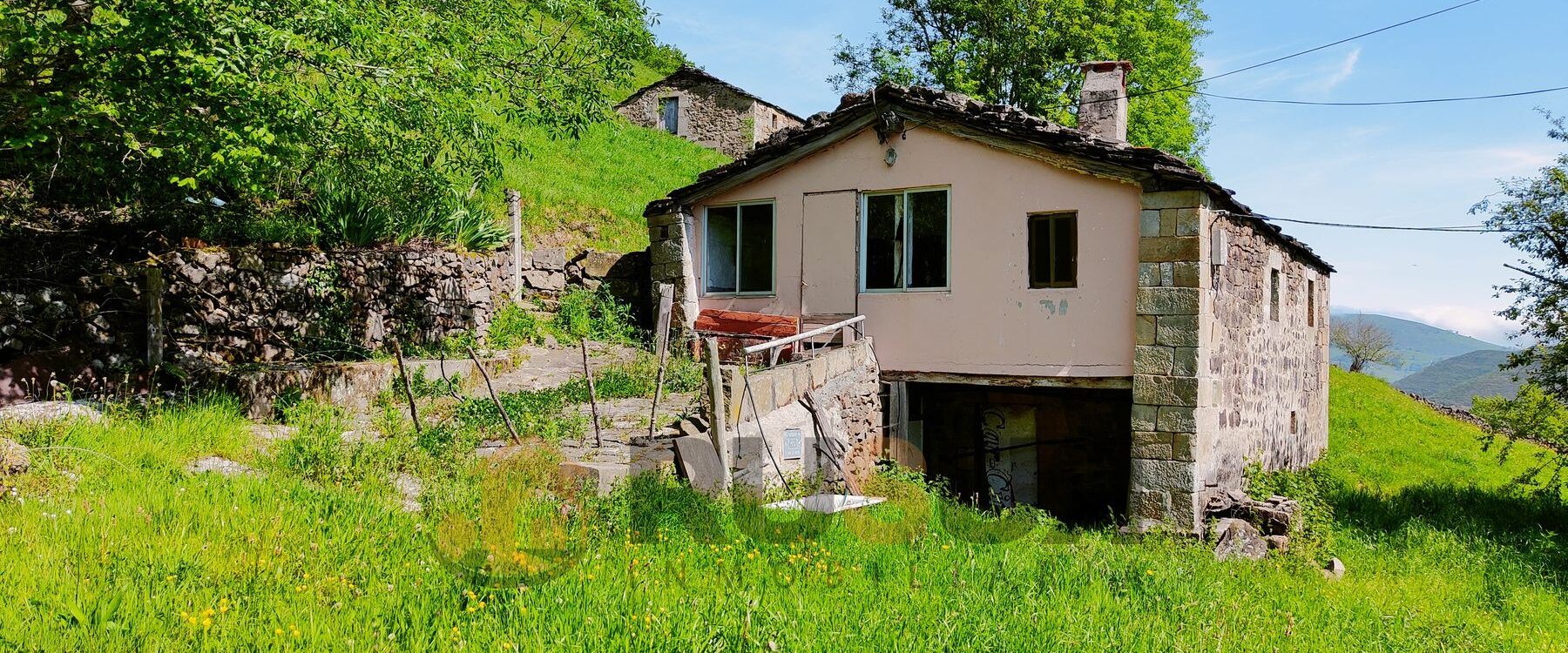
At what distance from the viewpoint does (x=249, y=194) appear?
12.0 metres

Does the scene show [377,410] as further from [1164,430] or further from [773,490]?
[1164,430]

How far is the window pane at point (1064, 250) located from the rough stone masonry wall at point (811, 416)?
2.52m

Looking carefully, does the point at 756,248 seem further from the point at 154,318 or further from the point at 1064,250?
the point at 154,318

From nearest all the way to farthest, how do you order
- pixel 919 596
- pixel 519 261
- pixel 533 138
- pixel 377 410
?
pixel 919 596 < pixel 377 410 < pixel 519 261 < pixel 533 138

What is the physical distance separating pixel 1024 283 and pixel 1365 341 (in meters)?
38.5

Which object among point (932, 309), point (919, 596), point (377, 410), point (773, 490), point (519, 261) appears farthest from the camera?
point (519, 261)

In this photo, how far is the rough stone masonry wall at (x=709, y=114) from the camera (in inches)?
1259

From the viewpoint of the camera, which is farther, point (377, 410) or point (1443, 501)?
point (1443, 501)

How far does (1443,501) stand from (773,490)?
450 inches

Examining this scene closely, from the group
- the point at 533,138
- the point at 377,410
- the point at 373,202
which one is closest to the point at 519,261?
the point at 373,202

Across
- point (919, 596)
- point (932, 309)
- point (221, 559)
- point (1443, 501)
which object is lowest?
point (1443, 501)

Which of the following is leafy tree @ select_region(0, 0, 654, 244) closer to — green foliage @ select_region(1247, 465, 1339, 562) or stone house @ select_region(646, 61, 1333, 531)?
stone house @ select_region(646, 61, 1333, 531)

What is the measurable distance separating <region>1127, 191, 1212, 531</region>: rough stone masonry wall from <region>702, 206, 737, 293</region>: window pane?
18.5 ft

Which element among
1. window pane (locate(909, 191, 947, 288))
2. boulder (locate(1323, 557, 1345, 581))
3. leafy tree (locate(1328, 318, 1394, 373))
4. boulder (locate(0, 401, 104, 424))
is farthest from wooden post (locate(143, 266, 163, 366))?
leafy tree (locate(1328, 318, 1394, 373))
